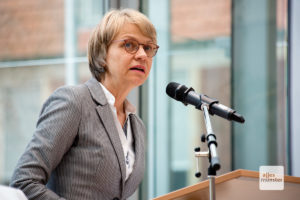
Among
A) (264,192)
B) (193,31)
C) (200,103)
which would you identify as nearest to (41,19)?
(193,31)

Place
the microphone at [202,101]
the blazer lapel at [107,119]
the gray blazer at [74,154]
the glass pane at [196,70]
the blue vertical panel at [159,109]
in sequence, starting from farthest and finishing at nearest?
the blue vertical panel at [159,109] → the glass pane at [196,70] → the blazer lapel at [107,119] → the gray blazer at [74,154] → the microphone at [202,101]

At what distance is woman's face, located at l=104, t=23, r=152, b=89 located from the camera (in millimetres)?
1940

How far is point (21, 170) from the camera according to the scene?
5.41 ft

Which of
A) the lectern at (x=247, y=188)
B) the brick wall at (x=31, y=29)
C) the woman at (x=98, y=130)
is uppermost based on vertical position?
the brick wall at (x=31, y=29)

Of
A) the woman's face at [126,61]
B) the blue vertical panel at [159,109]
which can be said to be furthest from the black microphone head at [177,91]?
the blue vertical panel at [159,109]

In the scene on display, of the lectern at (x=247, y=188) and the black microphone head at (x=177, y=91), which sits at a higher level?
the black microphone head at (x=177, y=91)

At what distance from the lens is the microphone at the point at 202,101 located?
153cm

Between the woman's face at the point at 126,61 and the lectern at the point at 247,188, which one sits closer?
the lectern at the point at 247,188

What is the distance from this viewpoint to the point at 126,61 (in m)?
1.93

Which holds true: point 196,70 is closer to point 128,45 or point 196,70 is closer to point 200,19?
point 200,19

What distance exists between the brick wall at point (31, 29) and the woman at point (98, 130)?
901mm

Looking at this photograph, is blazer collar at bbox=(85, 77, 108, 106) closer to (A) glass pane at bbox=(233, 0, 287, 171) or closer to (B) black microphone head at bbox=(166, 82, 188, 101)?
(B) black microphone head at bbox=(166, 82, 188, 101)

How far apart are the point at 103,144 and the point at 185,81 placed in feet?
5.80

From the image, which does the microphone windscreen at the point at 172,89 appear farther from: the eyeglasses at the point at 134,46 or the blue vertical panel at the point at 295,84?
the blue vertical panel at the point at 295,84
